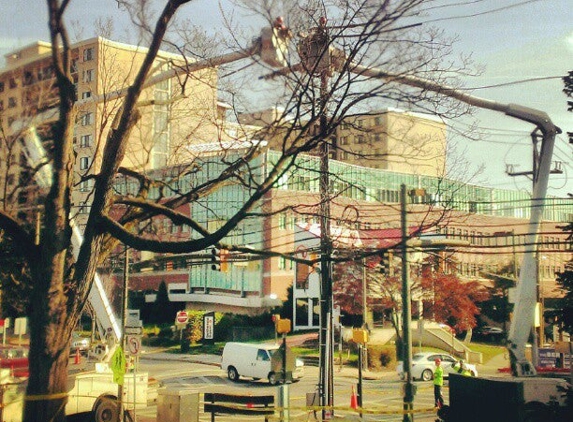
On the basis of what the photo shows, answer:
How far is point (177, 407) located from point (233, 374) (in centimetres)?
1939

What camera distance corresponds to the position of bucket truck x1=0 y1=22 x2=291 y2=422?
9984 millimetres

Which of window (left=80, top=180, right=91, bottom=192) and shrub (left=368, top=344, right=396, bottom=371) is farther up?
window (left=80, top=180, right=91, bottom=192)

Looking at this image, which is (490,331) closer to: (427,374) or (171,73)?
(427,374)

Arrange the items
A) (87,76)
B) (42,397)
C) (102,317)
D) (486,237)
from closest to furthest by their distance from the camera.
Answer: (42,397) < (486,237) < (87,76) < (102,317)

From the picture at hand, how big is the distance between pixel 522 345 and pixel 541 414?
42.7 ft

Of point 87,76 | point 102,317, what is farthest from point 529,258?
point 87,76

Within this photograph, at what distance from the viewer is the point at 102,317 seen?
2666 cm

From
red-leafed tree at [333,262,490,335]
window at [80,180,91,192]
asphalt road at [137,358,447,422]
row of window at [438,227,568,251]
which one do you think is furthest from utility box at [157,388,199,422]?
red-leafed tree at [333,262,490,335]

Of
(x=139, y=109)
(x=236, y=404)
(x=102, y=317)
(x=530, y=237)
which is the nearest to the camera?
(x=139, y=109)

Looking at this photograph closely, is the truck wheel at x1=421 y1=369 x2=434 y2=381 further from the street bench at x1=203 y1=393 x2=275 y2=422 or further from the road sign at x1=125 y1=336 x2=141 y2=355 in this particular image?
the road sign at x1=125 y1=336 x2=141 y2=355

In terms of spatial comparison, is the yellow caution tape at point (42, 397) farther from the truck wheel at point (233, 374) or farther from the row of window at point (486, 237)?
the truck wheel at point (233, 374)

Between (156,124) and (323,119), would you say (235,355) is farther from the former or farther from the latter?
(323,119)

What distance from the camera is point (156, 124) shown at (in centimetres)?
1465

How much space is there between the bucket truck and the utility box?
80cm
